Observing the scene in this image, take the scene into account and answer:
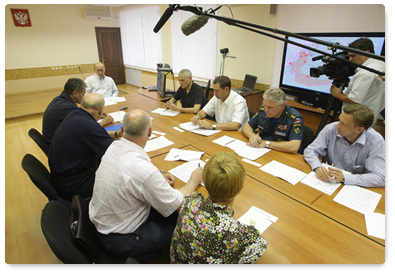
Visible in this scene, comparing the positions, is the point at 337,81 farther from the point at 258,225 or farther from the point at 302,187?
the point at 258,225

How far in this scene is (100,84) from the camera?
13.3ft

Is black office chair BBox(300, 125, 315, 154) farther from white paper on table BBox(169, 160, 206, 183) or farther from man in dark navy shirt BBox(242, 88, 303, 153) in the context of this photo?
white paper on table BBox(169, 160, 206, 183)

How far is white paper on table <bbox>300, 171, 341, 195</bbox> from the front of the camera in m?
1.46

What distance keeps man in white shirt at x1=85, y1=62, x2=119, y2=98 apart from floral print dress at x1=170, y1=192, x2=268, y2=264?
12.0ft

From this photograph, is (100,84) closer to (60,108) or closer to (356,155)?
(60,108)

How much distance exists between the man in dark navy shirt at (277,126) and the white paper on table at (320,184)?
407mm

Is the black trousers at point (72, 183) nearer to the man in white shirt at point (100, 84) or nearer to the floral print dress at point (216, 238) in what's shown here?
the floral print dress at point (216, 238)

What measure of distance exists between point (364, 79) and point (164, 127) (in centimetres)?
229

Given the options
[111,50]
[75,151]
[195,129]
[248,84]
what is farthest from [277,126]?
[111,50]

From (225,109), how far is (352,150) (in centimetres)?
147

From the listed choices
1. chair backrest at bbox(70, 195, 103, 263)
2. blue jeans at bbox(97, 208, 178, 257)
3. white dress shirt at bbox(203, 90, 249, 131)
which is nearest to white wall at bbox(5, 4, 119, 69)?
white dress shirt at bbox(203, 90, 249, 131)

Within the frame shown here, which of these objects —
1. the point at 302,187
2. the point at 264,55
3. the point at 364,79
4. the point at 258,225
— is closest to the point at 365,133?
the point at 302,187

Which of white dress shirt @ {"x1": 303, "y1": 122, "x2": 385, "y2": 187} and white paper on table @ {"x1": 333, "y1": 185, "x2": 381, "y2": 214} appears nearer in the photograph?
white paper on table @ {"x1": 333, "y1": 185, "x2": 381, "y2": 214}

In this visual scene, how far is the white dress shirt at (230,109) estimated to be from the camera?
2.63 m
